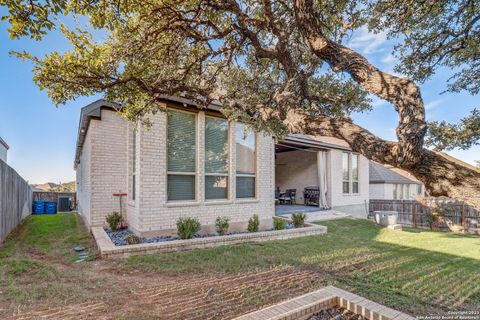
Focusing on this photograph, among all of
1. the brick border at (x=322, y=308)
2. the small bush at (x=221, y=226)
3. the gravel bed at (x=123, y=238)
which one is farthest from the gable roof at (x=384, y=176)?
the brick border at (x=322, y=308)

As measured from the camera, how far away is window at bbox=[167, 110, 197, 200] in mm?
7477

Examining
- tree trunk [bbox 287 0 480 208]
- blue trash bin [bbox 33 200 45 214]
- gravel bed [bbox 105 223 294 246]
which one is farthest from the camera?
blue trash bin [bbox 33 200 45 214]

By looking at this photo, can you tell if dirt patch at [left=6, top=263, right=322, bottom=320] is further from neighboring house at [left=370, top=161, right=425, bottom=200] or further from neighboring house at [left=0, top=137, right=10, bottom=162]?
neighboring house at [left=0, top=137, right=10, bottom=162]

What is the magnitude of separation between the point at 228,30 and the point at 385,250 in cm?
685

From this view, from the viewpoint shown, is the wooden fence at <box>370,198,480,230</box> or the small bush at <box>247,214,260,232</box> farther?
the wooden fence at <box>370,198,480,230</box>

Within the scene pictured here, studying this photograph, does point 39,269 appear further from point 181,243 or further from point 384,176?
point 384,176

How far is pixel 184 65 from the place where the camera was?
18.5ft

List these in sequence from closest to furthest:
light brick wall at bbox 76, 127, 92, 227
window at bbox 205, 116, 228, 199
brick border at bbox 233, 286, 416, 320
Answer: brick border at bbox 233, 286, 416, 320 → window at bbox 205, 116, 228, 199 → light brick wall at bbox 76, 127, 92, 227

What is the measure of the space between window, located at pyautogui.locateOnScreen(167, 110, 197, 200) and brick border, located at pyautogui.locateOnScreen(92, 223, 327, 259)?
5.19 feet

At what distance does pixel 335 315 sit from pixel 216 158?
5.94m

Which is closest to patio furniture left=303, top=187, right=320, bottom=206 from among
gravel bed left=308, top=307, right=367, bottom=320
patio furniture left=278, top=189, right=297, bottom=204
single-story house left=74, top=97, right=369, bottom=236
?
patio furniture left=278, top=189, right=297, bottom=204

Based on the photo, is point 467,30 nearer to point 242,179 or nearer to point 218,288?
point 218,288

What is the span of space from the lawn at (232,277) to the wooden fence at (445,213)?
5.60 m

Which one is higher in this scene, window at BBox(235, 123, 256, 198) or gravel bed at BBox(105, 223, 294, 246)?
window at BBox(235, 123, 256, 198)
